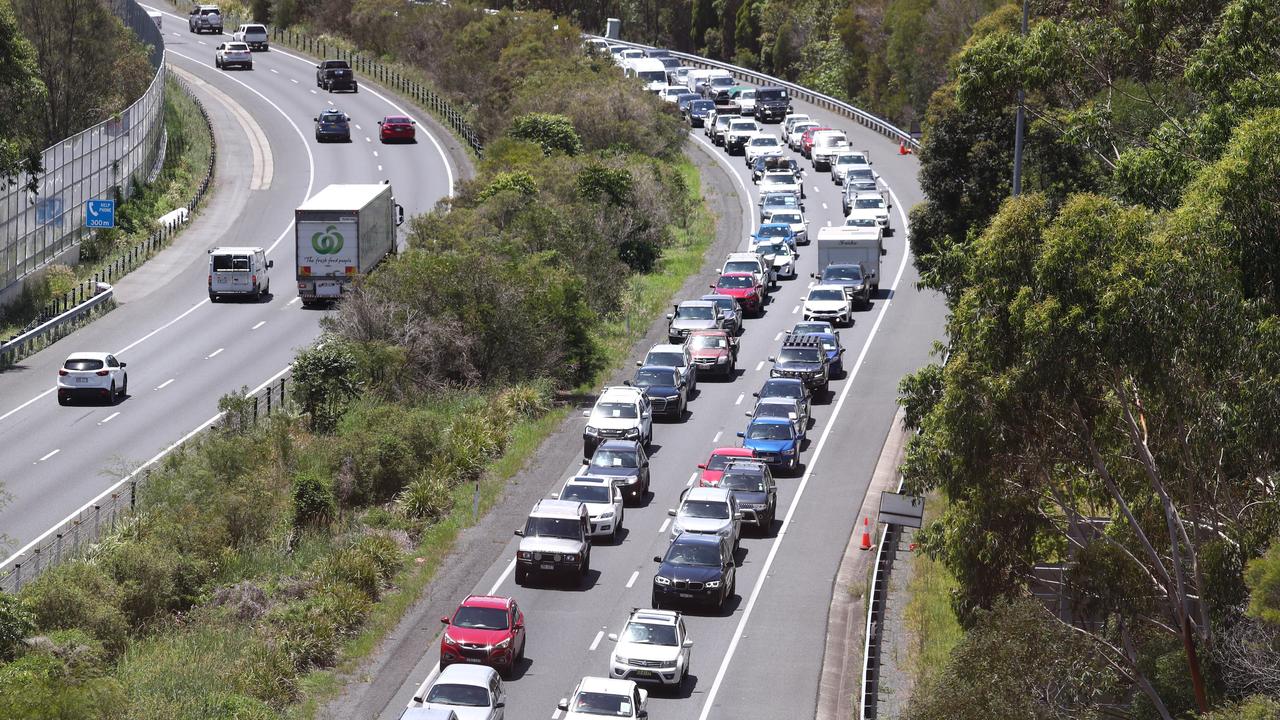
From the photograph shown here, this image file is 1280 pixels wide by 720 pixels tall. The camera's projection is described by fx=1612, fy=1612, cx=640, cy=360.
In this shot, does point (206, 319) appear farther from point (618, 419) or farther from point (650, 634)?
point (650, 634)

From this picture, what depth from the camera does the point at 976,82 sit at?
31.2 meters

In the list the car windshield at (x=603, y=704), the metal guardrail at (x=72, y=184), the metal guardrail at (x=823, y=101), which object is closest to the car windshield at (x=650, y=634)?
the car windshield at (x=603, y=704)

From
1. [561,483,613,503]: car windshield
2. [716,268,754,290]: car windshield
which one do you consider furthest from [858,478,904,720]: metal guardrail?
[716,268,754,290]: car windshield

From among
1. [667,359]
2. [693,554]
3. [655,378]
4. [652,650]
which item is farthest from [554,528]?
[667,359]

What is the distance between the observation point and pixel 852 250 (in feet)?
209

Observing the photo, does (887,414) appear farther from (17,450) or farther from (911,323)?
(17,450)

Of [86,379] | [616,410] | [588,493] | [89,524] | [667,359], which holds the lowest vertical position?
[89,524]

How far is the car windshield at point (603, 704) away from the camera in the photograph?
2720 cm

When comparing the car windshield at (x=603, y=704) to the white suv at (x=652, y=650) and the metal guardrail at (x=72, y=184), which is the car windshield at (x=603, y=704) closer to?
the white suv at (x=652, y=650)

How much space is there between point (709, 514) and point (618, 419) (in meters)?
7.90

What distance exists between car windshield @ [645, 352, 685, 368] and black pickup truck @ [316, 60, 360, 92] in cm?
5859

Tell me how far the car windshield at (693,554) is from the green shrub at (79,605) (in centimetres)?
1135

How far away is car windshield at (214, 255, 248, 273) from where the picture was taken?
60.2 metres

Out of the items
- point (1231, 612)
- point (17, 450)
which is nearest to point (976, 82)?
point (1231, 612)
